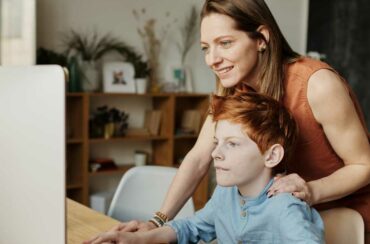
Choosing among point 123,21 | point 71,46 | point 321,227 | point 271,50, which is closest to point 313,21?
point 123,21

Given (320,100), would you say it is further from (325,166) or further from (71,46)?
(71,46)

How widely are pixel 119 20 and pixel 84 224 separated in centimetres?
302

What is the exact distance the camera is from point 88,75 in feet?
13.4

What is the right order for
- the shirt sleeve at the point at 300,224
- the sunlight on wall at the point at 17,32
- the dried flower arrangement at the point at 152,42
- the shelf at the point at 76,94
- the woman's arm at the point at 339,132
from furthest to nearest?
the dried flower arrangement at the point at 152,42 → the shelf at the point at 76,94 → the sunlight on wall at the point at 17,32 → the woman's arm at the point at 339,132 → the shirt sleeve at the point at 300,224

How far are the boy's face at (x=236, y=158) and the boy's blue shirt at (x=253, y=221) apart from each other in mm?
62

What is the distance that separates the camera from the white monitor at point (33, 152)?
0.70 meters

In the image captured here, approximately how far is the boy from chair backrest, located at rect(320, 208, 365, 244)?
21 cm

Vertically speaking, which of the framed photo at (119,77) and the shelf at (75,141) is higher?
the framed photo at (119,77)

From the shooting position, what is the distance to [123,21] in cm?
432

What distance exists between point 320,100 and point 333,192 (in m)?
0.24

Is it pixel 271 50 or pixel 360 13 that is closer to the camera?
pixel 271 50

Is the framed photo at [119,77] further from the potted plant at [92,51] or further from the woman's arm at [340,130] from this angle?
the woman's arm at [340,130]

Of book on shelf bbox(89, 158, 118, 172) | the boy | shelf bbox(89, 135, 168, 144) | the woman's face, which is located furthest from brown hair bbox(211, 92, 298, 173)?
book on shelf bbox(89, 158, 118, 172)

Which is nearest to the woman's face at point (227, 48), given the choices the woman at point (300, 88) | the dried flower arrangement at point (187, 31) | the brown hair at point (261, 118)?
the woman at point (300, 88)
